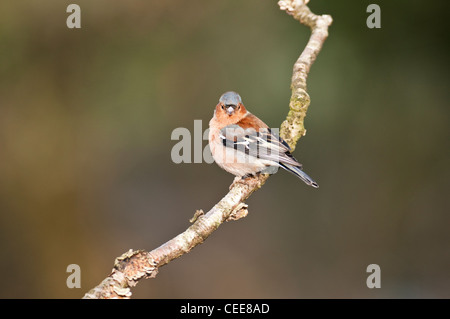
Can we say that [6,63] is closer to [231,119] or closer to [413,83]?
[231,119]

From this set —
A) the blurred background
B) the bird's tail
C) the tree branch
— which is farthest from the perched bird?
the blurred background

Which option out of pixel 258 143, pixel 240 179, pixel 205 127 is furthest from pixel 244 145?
pixel 205 127

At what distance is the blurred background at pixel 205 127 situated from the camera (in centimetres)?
664

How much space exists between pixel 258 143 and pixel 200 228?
1.51 meters

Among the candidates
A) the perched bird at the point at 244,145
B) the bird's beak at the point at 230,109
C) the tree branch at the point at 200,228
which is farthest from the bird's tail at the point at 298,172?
the bird's beak at the point at 230,109

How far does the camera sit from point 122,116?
7031 mm

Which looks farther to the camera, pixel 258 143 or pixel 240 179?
pixel 258 143

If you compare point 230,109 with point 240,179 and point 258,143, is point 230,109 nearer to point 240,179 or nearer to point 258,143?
point 258,143

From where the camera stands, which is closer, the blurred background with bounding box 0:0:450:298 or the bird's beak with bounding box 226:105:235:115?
the bird's beak with bounding box 226:105:235:115

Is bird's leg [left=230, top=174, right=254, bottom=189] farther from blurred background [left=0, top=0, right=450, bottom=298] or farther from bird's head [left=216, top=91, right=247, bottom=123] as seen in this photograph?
blurred background [left=0, top=0, right=450, bottom=298]

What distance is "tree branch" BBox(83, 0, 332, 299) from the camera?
254cm

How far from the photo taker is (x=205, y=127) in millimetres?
7062

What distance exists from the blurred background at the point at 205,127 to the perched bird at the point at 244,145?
250cm

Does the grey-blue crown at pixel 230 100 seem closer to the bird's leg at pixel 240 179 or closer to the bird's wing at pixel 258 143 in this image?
the bird's wing at pixel 258 143
